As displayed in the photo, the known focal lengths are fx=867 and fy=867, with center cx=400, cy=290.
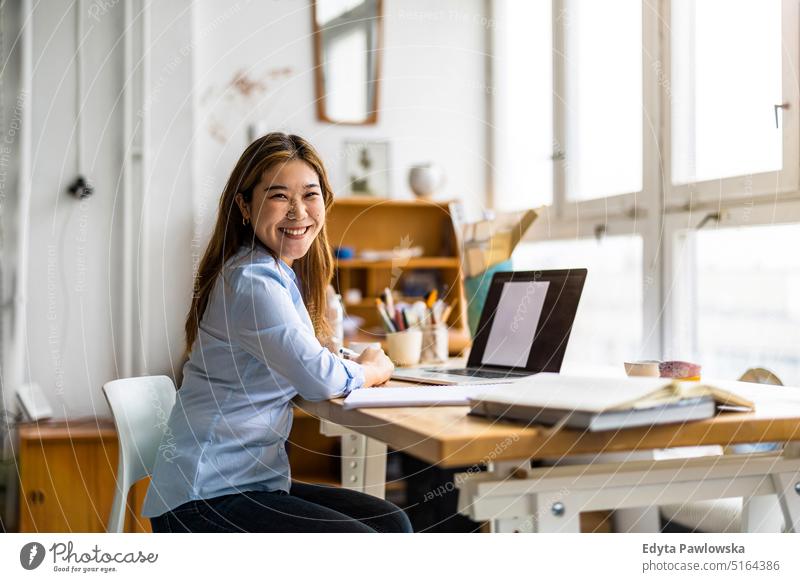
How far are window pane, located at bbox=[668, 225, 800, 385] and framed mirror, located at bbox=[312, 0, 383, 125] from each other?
4.93 feet

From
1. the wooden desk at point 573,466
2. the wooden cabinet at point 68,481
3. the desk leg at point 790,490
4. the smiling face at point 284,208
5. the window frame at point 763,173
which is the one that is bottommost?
the wooden cabinet at point 68,481

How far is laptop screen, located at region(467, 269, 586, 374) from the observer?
5.01 feet

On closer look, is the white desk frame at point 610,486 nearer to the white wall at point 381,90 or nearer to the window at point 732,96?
the window at point 732,96

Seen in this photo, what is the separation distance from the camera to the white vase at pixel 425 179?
3.22 m

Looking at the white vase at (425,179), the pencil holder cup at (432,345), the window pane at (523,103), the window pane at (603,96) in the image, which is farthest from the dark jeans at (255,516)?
the white vase at (425,179)

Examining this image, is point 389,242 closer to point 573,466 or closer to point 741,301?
point 741,301

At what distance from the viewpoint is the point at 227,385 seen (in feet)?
4.45

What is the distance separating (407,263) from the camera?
3273 millimetres

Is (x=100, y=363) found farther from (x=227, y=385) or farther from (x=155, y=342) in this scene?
(x=227, y=385)

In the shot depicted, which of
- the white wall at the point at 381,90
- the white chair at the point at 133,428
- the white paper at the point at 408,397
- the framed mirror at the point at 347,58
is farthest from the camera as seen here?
the framed mirror at the point at 347,58

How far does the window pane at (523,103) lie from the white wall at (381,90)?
119 mm

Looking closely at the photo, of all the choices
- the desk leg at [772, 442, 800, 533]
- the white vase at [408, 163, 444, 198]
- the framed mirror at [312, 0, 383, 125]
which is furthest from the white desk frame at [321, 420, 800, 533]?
the framed mirror at [312, 0, 383, 125]

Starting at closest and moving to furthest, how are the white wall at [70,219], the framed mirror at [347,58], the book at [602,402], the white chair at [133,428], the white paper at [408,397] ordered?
the book at [602,402], the white paper at [408,397], the white chair at [133,428], the white wall at [70,219], the framed mirror at [347,58]

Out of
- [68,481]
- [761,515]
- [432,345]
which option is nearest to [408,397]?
[761,515]
